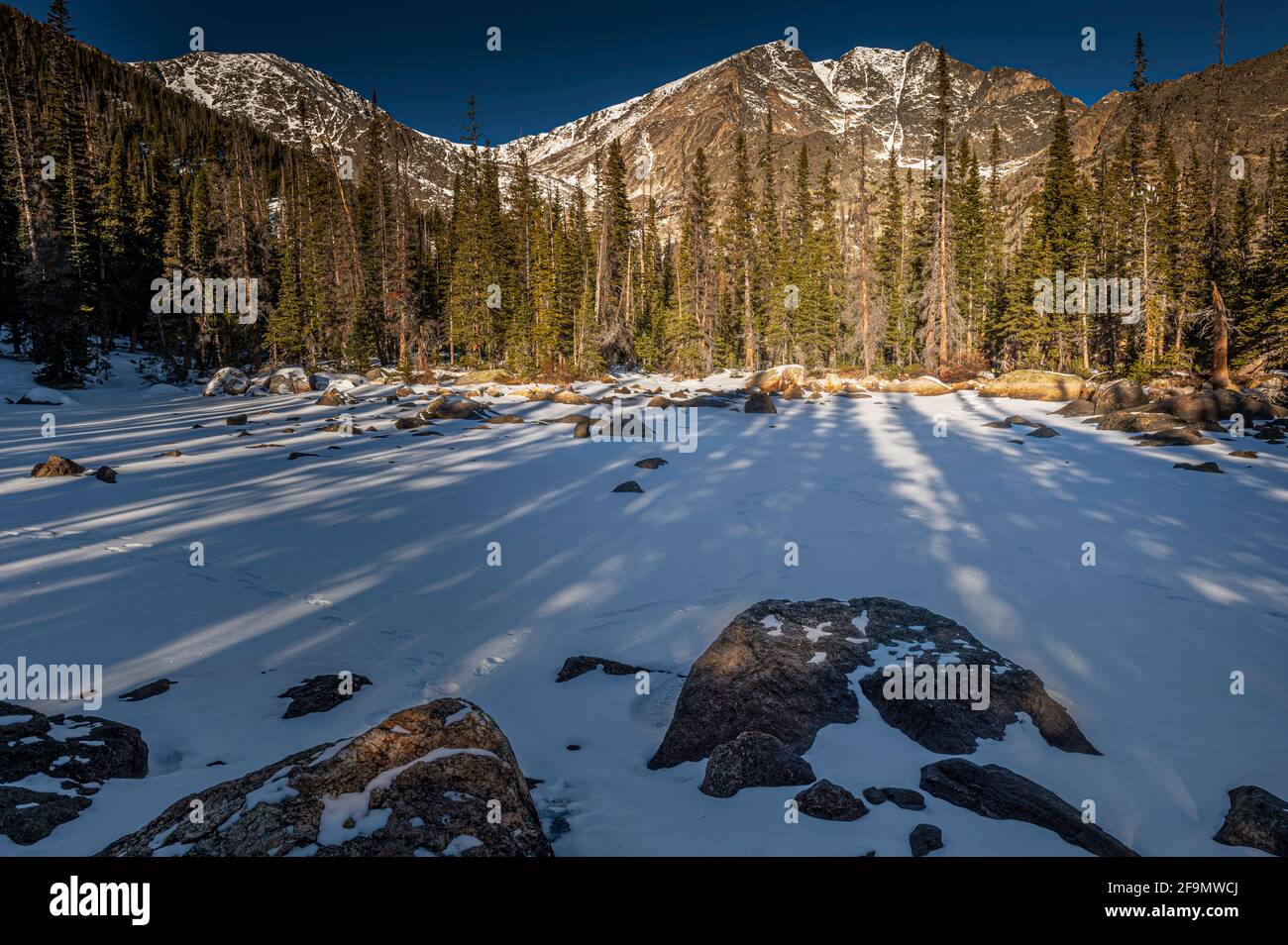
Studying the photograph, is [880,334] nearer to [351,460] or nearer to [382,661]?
[351,460]

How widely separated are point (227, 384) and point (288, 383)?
3.31m

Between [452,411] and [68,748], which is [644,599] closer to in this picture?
[68,748]

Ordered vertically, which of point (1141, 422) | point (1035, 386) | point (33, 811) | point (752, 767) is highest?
point (1035, 386)

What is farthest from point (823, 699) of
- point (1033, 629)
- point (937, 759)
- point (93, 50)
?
point (93, 50)

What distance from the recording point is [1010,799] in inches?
158

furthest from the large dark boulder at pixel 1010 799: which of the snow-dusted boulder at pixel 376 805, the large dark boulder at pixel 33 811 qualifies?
the large dark boulder at pixel 33 811

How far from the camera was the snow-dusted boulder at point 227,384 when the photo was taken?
37.0 m

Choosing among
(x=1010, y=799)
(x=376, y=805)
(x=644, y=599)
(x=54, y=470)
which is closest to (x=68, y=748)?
(x=376, y=805)

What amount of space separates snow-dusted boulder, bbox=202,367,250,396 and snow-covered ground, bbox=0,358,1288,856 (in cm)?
2080

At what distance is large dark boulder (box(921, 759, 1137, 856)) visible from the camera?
3.84 m

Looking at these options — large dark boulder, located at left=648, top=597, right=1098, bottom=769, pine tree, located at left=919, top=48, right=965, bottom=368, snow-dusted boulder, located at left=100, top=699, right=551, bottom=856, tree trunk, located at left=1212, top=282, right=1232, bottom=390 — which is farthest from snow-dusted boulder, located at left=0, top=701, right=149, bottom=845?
pine tree, located at left=919, top=48, right=965, bottom=368

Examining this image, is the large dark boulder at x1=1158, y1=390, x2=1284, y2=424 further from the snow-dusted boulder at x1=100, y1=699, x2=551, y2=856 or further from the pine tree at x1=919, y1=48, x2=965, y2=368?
the snow-dusted boulder at x1=100, y1=699, x2=551, y2=856
